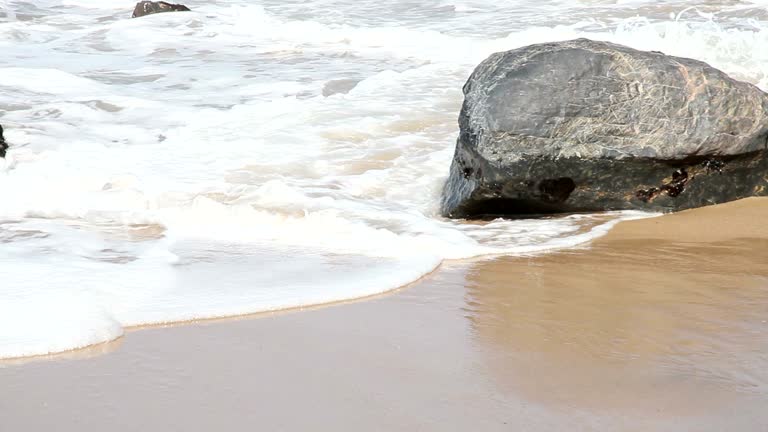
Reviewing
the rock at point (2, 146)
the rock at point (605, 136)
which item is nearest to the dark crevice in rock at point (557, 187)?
the rock at point (605, 136)

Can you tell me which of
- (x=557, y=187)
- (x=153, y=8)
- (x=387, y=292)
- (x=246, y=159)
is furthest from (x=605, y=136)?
(x=153, y=8)

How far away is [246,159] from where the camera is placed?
248 inches

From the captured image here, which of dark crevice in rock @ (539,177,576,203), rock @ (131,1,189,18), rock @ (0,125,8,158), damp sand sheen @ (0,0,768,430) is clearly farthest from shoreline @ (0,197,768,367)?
rock @ (131,1,189,18)

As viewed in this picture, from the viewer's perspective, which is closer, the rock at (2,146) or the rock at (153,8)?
the rock at (2,146)

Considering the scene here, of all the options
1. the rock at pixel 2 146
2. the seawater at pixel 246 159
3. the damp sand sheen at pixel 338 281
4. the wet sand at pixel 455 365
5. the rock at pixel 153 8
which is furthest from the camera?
the rock at pixel 153 8

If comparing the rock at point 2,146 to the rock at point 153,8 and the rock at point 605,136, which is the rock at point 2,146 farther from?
the rock at point 153,8

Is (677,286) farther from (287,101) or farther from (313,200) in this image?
(287,101)

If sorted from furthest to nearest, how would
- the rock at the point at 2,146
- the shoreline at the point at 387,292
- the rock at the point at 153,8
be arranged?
the rock at the point at 153,8, the rock at the point at 2,146, the shoreline at the point at 387,292

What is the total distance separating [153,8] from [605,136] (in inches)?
495

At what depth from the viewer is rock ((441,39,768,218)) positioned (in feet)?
15.9

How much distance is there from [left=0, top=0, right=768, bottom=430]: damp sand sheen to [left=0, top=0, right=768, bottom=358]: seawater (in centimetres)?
2

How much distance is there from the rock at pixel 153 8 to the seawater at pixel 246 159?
1.51 metres

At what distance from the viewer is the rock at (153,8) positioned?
15618 mm

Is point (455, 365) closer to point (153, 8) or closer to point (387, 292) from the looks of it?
point (387, 292)
